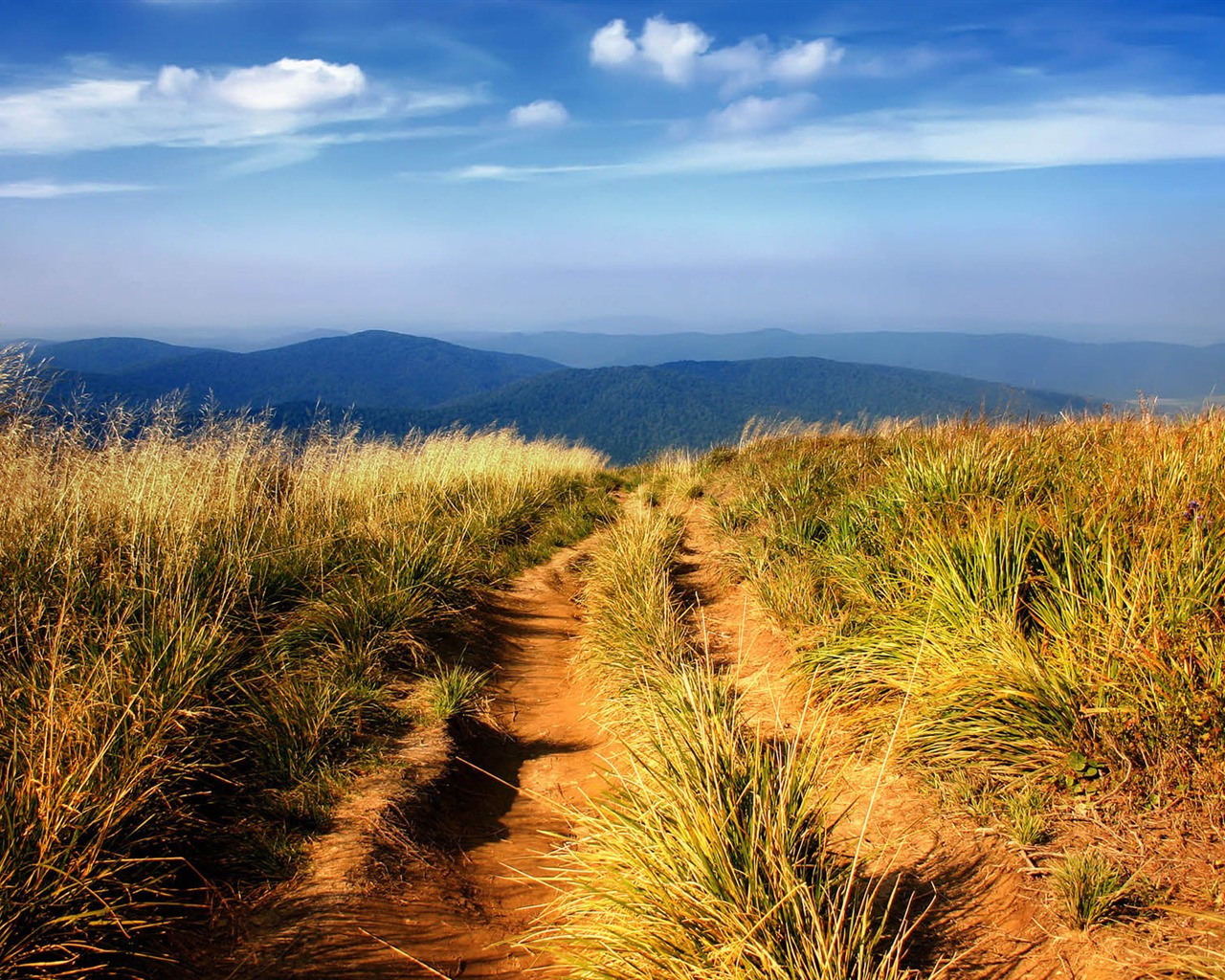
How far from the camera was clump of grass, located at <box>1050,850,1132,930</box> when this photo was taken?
240 cm

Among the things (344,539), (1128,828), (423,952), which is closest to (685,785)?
(423,952)

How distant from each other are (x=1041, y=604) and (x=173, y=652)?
4.59 m

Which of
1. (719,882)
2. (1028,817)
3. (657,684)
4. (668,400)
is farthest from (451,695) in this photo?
(668,400)

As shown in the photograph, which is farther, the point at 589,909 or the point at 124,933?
the point at 589,909

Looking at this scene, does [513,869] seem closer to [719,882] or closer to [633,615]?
[719,882]

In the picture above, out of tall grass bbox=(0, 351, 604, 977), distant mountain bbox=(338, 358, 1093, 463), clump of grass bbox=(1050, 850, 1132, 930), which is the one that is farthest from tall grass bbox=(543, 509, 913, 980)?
distant mountain bbox=(338, 358, 1093, 463)

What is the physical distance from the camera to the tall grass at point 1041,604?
296 cm

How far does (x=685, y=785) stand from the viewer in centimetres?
258

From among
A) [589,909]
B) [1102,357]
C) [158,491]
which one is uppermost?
[1102,357]

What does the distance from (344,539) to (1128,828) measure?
20.0 ft

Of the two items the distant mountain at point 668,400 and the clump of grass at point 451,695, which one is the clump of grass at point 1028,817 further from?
the distant mountain at point 668,400

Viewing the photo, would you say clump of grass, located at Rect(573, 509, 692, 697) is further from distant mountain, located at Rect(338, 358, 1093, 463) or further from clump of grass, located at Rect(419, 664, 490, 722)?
distant mountain, located at Rect(338, 358, 1093, 463)

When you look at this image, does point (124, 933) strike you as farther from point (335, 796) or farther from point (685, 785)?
point (685, 785)

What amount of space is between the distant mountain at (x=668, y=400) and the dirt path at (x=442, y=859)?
358 ft
